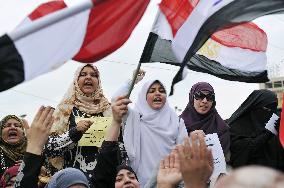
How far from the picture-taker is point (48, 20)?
2.71 m

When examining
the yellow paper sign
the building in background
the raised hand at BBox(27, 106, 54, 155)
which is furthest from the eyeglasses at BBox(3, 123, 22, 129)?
the building in background

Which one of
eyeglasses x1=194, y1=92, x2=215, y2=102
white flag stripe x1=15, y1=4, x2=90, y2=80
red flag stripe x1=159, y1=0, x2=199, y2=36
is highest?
red flag stripe x1=159, y1=0, x2=199, y2=36

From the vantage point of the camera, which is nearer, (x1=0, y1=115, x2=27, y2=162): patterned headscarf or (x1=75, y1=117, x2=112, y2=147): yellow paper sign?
(x1=75, y1=117, x2=112, y2=147): yellow paper sign

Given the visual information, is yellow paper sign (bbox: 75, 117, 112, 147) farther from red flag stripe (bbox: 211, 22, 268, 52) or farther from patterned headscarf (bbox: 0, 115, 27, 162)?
red flag stripe (bbox: 211, 22, 268, 52)

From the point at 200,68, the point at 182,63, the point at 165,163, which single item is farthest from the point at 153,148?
the point at 165,163

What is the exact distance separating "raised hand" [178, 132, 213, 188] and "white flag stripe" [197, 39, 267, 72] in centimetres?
187

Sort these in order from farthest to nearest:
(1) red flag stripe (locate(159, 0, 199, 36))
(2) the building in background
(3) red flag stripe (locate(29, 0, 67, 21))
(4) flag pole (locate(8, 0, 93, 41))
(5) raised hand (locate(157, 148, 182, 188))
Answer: (2) the building in background, (1) red flag stripe (locate(159, 0, 199, 36)), (3) red flag stripe (locate(29, 0, 67, 21)), (4) flag pole (locate(8, 0, 93, 41)), (5) raised hand (locate(157, 148, 182, 188))

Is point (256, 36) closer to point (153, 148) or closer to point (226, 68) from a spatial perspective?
point (226, 68)

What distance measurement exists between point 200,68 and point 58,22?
4.38 ft

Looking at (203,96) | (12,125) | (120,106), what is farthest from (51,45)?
(203,96)

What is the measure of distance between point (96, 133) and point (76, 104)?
360 mm

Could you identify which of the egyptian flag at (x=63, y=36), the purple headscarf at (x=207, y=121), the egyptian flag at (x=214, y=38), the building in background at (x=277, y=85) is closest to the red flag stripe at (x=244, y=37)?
the egyptian flag at (x=214, y=38)

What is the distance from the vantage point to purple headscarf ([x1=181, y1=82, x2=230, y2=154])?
436cm

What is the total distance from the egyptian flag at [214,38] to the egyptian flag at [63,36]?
0.23m
